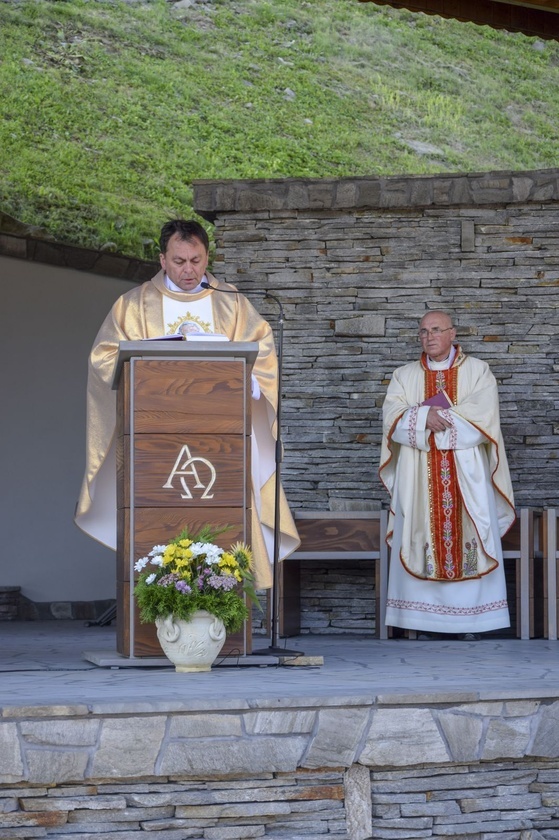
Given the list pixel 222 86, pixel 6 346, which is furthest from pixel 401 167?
pixel 6 346

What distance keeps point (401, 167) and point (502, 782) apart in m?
13.0

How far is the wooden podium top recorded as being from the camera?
13.8ft

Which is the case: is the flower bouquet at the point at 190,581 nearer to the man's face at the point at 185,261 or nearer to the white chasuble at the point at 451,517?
the man's face at the point at 185,261

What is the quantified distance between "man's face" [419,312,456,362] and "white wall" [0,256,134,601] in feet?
9.80

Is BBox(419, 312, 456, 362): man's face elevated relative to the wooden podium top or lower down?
elevated

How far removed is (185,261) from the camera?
4773mm

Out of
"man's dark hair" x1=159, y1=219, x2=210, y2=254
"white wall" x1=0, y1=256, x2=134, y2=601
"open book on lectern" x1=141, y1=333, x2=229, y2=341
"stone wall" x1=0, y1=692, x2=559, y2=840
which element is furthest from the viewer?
"white wall" x1=0, y1=256, x2=134, y2=601

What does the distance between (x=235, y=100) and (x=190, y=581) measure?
12.5 metres

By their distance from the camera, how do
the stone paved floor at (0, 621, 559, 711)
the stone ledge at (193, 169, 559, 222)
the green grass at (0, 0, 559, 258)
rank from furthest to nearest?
1. the green grass at (0, 0, 559, 258)
2. the stone ledge at (193, 169, 559, 222)
3. the stone paved floor at (0, 621, 559, 711)

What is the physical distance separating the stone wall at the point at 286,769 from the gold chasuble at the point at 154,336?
1458 millimetres

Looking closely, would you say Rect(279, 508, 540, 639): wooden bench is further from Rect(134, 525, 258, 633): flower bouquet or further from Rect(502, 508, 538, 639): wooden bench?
Rect(134, 525, 258, 633): flower bouquet

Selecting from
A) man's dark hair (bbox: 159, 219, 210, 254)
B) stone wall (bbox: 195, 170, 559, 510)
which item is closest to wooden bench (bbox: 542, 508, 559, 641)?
stone wall (bbox: 195, 170, 559, 510)

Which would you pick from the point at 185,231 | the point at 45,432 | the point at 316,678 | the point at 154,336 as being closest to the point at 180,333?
the point at 154,336

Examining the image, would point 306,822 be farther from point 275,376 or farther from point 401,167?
point 401,167
